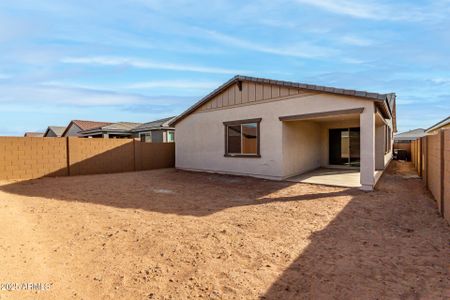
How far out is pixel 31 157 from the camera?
1162cm

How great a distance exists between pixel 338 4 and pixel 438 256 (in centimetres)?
721

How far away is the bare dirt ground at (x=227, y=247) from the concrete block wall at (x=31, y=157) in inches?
191

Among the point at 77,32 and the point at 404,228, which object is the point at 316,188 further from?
the point at 77,32

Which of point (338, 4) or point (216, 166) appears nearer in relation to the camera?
point (338, 4)

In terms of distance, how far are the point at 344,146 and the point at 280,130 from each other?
6051mm

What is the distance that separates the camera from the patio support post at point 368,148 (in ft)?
27.0

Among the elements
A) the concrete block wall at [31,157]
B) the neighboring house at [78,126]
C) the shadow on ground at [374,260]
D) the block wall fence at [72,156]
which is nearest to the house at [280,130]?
the block wall fence at [72,156]

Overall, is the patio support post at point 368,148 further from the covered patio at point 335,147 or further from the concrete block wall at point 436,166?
the concrete block wall at point 436,166

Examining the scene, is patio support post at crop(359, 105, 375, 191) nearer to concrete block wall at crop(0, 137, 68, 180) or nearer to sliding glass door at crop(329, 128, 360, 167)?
sliding glass door at crop(329, 128, 360, 167)

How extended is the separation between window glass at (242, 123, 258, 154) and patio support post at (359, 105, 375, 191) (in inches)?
175

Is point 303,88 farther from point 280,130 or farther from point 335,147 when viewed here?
point 335,147

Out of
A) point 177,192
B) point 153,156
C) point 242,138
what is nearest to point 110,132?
point 153,156

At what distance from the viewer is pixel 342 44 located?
1291 cm

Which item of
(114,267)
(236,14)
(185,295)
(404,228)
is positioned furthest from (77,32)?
(404,228)
